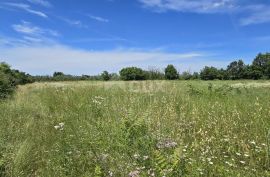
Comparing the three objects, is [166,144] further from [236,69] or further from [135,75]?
[236,69]

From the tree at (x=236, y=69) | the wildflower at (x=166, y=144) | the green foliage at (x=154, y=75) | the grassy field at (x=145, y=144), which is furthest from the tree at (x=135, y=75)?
the tree at (x=236, y=69)

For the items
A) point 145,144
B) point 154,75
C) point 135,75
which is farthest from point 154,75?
point 135,75

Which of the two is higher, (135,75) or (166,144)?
(135,75)

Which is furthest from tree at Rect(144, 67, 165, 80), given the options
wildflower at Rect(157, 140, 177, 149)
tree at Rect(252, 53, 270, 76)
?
tree at Rect(252, 53, 270, 76)

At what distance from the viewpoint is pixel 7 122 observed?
7293 millimetres

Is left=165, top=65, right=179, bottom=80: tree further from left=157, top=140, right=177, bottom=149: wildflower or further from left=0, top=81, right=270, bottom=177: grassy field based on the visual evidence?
left=157, top=140, right=177, bottom=149: wildflower

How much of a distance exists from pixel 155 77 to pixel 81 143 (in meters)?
10.1

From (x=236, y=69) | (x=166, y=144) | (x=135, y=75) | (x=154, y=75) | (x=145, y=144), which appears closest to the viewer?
(x=166, y=144)

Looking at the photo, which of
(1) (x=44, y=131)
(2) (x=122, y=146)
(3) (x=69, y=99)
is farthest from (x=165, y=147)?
(3) (x=69, y=99)

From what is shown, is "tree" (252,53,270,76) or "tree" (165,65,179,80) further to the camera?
"tree" (252,53,270,76)

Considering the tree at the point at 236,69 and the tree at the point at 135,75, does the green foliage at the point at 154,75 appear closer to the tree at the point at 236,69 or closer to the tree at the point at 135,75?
the tree at the point at 135,75

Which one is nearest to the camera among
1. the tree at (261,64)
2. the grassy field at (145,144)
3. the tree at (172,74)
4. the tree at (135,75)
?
the grassy field at (145,144)

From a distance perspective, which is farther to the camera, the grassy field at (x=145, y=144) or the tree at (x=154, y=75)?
the tree at (x=154, y=75)

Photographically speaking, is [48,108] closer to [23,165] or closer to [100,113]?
[100,113]
